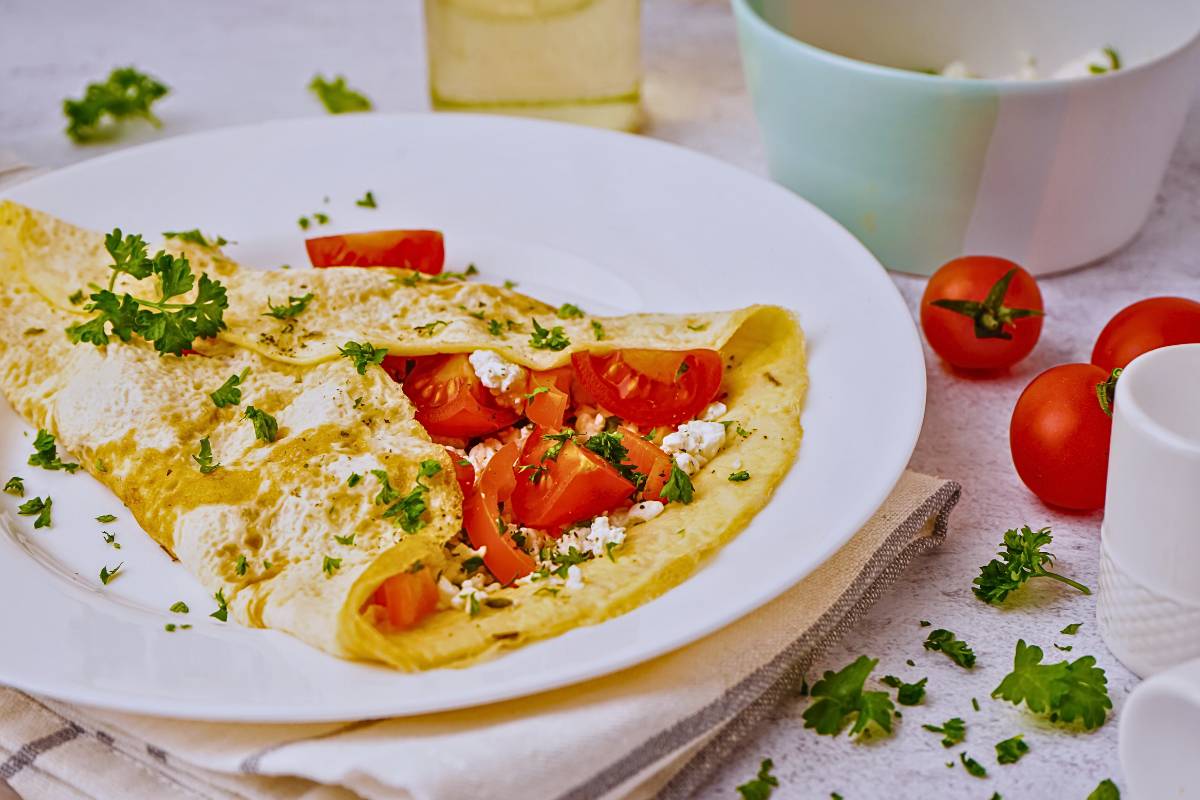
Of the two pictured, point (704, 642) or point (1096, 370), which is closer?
point (704, 642)

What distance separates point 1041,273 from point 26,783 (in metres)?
3.66

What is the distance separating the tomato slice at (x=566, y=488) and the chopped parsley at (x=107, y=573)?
1008 millimetres

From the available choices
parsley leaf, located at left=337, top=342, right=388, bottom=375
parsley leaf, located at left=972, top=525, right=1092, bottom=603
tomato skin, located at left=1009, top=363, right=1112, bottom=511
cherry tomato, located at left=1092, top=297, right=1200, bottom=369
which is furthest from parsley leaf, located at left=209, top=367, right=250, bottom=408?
cherry tomato, located at left=1092, top=297, right=1200, bottom=369

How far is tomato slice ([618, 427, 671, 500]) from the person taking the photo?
3404 mm

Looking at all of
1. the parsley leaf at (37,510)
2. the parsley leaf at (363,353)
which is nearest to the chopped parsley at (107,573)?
the parsley leaf at (37,510)

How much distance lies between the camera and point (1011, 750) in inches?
112

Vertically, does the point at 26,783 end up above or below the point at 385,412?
below

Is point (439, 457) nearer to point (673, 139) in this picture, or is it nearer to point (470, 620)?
point (470, 620)

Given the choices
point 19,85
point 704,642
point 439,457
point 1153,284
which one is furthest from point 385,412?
point 19,85

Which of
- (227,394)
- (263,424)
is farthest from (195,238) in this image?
(263,424)

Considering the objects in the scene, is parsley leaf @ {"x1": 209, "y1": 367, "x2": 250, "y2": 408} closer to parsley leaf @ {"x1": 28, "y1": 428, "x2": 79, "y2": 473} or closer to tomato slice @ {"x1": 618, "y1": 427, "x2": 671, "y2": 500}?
parsley leaf @ {"x1": 28, "y1": 428, "x2": 79, "y2": 473}

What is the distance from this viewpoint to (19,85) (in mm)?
6234

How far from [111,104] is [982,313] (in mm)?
3918

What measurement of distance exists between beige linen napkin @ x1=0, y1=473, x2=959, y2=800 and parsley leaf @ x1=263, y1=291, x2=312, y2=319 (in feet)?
4.51
